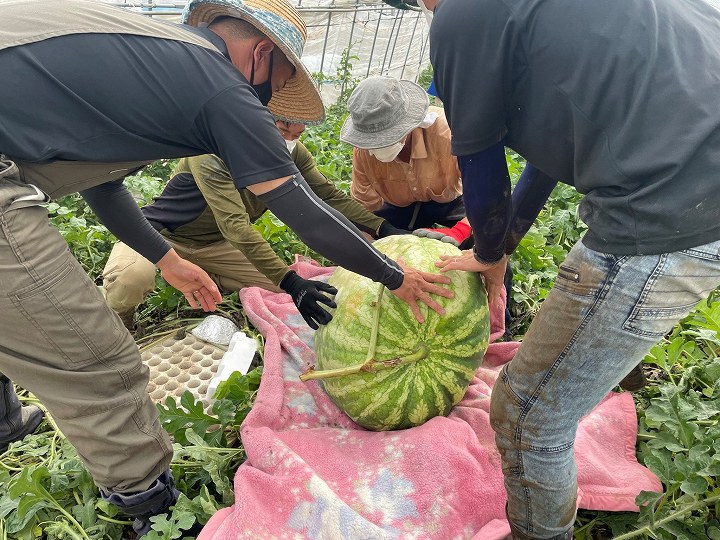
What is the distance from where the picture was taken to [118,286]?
2980 millimetres

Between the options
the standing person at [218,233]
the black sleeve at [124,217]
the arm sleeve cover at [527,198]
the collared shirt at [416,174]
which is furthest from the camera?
the collared shirt at [416,174]

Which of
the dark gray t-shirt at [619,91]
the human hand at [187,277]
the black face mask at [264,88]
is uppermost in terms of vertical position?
the dark gray t-shirt at [619,91]

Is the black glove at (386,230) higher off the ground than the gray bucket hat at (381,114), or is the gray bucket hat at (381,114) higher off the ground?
the gray bucket hat at (381,114)

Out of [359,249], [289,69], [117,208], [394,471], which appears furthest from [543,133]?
[117,208]

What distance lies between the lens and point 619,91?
1210mm

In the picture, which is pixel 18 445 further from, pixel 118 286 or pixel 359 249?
pixel 359 249

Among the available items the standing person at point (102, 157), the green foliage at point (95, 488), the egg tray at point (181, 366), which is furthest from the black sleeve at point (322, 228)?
the egg tray at point (181, 366)

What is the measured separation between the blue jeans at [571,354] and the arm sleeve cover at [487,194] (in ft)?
1.02

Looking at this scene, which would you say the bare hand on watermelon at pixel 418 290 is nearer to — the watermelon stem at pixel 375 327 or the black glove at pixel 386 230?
the watermelon stem at pixel 375 327

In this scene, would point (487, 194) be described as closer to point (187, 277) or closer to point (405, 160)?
point (187, 277)

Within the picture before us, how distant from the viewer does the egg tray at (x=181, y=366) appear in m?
2.68

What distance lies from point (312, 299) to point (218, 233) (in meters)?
1.42

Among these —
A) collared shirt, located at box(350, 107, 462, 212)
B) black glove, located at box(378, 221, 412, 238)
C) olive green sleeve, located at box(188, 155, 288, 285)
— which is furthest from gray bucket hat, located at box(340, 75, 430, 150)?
olive green sleeve, located at box(188, 155, 288, 285)

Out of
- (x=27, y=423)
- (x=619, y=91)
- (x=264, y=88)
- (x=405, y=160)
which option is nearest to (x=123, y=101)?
(x=264, y=88)
